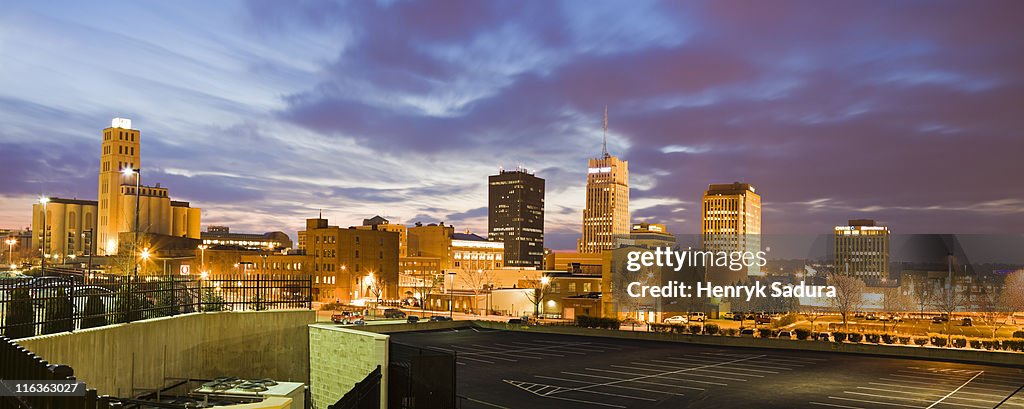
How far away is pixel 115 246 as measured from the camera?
5261 inches

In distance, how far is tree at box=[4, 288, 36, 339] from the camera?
47.1 feet

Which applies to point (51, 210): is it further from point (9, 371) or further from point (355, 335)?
point (9, 371)

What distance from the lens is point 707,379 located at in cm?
3316

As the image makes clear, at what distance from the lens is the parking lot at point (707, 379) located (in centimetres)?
2791

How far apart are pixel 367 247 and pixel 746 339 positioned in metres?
104

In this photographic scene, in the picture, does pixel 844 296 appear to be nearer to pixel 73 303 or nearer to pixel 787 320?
pixel 787 320

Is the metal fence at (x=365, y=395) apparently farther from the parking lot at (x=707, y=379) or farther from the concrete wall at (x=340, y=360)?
the parking lot at (x=707, y=379)

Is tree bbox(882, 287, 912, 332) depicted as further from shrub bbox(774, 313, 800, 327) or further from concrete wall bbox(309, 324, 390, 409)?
concrete wall bbox(309, 324, 390, 409)

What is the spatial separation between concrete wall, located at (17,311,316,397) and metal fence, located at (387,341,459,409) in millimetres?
6099

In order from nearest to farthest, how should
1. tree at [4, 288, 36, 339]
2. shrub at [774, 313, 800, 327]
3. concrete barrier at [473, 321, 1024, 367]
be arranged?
tree at [4, 288, 36, 339], concrete barrier at [473, 321, 1024, 367], shrub at [774, 313, 800, 327]

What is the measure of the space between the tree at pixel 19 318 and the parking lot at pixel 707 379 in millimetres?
15408

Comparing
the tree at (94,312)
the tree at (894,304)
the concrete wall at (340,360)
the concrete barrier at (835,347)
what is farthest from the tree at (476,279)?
the tree at (94,312)

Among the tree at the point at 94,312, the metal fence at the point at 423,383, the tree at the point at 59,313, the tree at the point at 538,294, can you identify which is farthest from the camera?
the tree at the point at 538,294

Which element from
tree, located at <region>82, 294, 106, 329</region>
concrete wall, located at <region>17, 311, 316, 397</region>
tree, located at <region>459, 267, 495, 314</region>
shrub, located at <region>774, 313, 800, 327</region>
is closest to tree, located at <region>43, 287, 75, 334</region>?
concrete wall, located at <region>17, 311, 316, 397</region>
